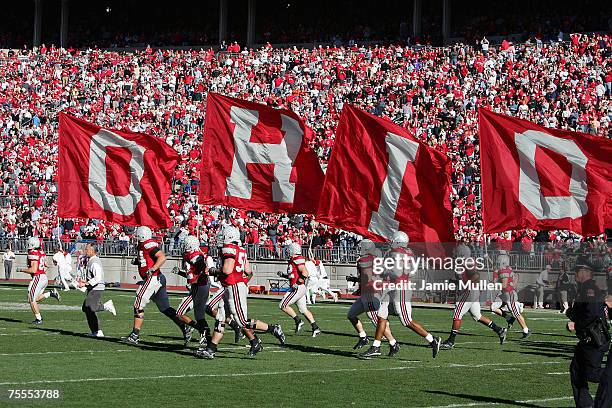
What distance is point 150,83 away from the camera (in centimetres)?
4800

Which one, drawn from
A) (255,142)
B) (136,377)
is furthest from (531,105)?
(136,377)

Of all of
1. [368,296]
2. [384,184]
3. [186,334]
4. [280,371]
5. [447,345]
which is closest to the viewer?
[280,371]

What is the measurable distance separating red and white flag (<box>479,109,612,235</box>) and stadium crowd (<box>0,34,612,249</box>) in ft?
44.1

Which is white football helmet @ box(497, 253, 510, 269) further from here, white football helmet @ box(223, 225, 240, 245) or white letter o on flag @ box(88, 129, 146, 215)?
white football helmet @ box(223, 225, 240, 245)

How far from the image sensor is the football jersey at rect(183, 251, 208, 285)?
17.5 metres

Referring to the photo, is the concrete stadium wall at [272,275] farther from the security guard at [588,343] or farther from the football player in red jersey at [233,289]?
the security guard at [588,343]

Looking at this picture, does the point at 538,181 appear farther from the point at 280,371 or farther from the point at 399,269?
the point at 280,371

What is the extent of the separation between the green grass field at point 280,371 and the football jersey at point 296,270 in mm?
888

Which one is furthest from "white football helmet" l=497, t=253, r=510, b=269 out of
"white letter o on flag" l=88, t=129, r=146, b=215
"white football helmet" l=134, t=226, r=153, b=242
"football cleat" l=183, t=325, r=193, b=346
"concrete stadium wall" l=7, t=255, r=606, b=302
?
"white football helmet" l=134, t=226, r=153, b=242

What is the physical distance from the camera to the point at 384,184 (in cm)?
1727

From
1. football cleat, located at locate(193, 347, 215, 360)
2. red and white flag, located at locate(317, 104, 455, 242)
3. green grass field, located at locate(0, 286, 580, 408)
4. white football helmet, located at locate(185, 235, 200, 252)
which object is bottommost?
green grass field, located at locate(0, 286, 580, 408)

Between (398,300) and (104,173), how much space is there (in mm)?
7272

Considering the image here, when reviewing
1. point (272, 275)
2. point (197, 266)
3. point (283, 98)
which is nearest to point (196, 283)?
point (197, 266)

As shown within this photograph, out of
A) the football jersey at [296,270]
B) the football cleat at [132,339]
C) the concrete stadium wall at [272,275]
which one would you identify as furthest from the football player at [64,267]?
the football cleat at [132,339]
